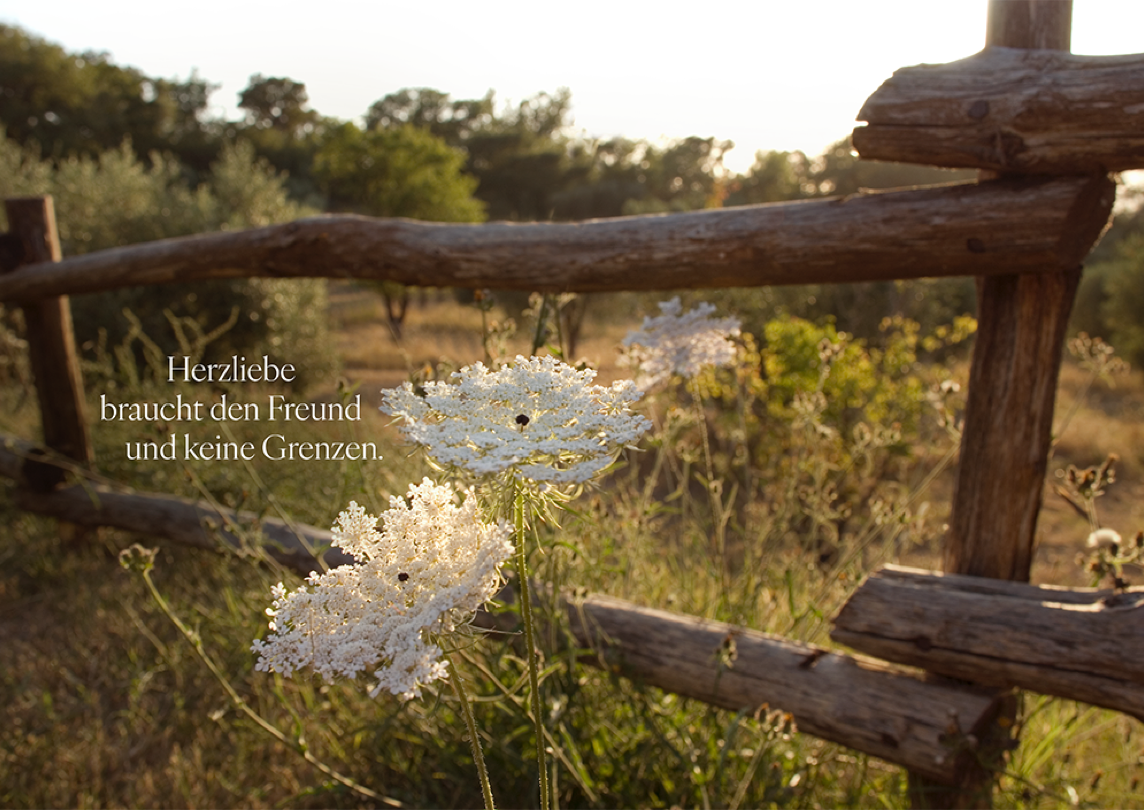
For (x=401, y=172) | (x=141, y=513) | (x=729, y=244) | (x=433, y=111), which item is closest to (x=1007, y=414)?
(x=729, y=244)

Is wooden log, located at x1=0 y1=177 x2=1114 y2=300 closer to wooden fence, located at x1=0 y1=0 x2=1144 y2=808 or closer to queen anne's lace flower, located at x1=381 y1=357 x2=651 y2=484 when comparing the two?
wooden fence, located at x1=0 y1=0 x2=1144 y2=808

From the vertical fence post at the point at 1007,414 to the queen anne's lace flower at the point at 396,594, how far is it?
65.3 inches

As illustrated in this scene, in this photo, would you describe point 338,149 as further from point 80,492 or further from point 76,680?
point 76,680

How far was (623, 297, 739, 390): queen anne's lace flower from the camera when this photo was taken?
5.72 feet

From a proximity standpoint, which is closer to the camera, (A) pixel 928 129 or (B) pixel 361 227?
(A) pixel 928 129

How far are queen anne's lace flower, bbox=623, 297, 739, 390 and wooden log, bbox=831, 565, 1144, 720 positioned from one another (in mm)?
823

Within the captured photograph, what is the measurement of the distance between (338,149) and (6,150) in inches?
315

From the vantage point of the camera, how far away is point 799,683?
1997mm

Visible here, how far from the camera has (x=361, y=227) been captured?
2.57 metres

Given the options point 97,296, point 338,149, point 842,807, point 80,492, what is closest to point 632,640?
point 842,807

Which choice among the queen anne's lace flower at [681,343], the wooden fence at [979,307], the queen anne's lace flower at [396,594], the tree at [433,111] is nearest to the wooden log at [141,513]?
the wooden fence at [979,307]

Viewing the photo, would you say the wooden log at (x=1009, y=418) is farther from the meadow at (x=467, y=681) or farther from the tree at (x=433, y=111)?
the tree at (x=433, y=111)

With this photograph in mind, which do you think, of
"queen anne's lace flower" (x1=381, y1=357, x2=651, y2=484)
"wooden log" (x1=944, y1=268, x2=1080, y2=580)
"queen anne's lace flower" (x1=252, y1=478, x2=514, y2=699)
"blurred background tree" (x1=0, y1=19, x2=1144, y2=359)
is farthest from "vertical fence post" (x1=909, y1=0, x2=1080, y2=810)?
"blurred background tree" (x1=0, y1=19, x2=1144, y2=359)

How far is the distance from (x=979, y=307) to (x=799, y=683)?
1119 millimetres
